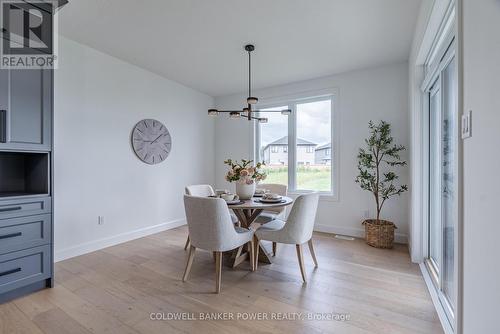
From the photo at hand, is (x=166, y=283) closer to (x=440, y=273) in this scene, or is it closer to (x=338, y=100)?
(x=440, y=273)

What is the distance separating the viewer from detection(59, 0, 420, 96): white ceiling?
2.24 meters

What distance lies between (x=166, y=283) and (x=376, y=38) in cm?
351

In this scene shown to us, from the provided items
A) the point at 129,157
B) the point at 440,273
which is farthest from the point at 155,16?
the point at 440,273

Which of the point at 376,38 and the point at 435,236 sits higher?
the point at 376,38

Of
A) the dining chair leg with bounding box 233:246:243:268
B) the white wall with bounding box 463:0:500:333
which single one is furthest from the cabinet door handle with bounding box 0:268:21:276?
the white wall with bounding box 463:0:500:333

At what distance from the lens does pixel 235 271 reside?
254cm

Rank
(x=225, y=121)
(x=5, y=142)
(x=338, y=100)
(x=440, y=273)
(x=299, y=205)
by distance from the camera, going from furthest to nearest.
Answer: (x=225, y=121), (x=338, y=100), (x=299, y=205), (x=440, y=273), (x=5, y=142)

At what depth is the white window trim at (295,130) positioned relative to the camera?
3.90m

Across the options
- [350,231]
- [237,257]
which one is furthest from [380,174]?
[237,257]

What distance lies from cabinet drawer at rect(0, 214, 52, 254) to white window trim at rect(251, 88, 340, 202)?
3.34 meters

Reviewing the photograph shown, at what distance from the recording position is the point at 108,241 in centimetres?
326

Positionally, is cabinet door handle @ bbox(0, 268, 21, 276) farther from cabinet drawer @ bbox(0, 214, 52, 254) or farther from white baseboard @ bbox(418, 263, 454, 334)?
white baseboard @ bbox(418, 263, 454, 334)

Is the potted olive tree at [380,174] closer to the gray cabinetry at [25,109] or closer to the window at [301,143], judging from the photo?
the window at [301,143]

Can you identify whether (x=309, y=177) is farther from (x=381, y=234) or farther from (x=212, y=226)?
(x=212, y=226)
